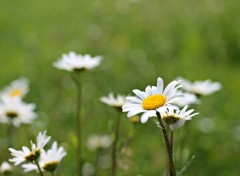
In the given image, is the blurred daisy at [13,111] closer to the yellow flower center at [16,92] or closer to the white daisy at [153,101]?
the yellow flower center at [16,92]

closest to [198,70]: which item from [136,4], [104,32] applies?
[104,32]

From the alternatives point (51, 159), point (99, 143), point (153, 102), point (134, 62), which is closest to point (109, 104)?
point (51, 159)

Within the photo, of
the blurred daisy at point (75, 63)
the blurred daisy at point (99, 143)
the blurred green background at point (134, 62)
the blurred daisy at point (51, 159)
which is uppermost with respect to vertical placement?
the blurred green background at point (134, 62)

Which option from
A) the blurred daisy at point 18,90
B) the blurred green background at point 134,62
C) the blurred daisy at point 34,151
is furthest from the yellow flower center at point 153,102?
the blurred daisy at point 18,90

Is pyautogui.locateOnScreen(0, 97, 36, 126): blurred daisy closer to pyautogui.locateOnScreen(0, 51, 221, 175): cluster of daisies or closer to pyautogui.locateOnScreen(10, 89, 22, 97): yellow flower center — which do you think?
pyautogui.locateOnScreen(0, 51, 221, 175): cluster of daisies

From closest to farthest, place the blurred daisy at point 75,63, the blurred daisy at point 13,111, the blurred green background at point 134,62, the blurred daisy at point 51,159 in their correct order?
the blurred daisy at point 51,159 < the blurred daisy at point 75,63 < the blurred daisy at point 13,111 < the blurred green background at point 134,62

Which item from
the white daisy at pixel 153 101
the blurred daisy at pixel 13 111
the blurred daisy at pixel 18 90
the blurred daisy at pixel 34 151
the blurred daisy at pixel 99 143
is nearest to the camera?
the white daisy at pixel 153 101

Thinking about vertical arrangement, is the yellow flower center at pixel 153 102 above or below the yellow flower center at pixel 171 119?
above

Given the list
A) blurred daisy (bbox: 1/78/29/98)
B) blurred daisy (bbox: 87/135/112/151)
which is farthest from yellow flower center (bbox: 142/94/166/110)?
blurred daisy (bbox: 1/78/29/98)

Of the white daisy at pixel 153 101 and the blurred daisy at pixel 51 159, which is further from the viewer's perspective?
the blurred daisy at pixel 51 159
